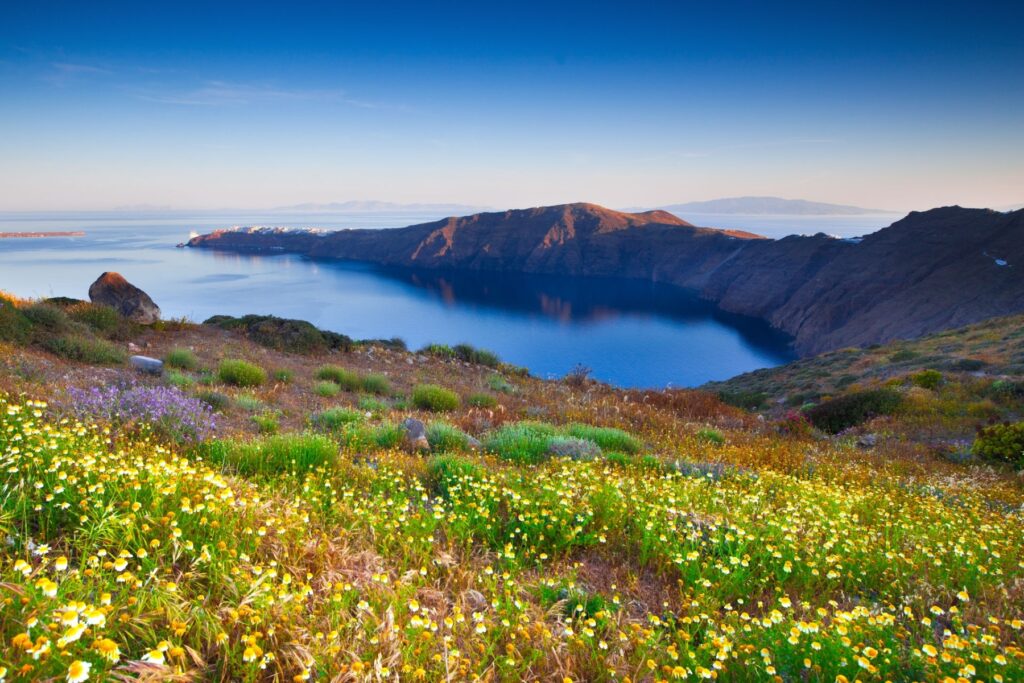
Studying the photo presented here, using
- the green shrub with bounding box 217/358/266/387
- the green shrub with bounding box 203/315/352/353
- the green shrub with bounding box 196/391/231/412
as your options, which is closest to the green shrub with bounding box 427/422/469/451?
the green shrub with bounding box 196/391/231/412

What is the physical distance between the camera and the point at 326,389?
1300cm

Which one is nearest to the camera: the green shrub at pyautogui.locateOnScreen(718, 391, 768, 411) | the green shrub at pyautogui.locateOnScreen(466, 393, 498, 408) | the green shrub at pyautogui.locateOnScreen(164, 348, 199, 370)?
the green shrub at pyautogui.locateOnScreen(466, 393, 498, 408)

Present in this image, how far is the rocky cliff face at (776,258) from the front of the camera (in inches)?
2857

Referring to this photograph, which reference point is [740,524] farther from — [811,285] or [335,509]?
[811,285]

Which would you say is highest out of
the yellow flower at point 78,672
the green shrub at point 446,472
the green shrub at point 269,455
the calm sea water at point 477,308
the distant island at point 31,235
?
the distant island at point 31,235

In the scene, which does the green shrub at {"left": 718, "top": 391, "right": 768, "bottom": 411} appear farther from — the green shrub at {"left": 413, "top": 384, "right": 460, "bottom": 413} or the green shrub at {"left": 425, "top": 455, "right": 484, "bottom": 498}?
the green shrub at {"left": 425, "top": 455, "right": 484, "bottom": 498}

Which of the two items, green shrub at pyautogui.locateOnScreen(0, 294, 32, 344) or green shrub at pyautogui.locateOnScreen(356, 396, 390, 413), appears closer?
green shrub at pyautogui.locateOnScreen(356, 396, 390, 413)

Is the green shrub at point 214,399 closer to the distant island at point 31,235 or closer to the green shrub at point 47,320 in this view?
the green shrub at point 47,320

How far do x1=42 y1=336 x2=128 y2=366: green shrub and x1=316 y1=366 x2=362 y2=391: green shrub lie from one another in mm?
4740

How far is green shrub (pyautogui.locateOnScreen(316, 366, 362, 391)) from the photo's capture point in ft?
48.2

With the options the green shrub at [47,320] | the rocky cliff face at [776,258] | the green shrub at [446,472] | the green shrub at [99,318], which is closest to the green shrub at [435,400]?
the green shrub at [446,472]

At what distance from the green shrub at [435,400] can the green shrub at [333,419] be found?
3174 millimetres

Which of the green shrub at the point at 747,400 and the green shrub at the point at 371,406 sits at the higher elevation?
the green shrub at the point at 371,406

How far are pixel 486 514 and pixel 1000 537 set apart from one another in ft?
17.4
